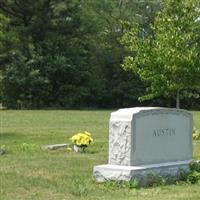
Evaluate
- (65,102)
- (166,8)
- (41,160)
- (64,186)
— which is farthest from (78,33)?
(64,186)

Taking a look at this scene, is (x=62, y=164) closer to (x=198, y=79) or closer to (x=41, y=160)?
(x=41, y=160)

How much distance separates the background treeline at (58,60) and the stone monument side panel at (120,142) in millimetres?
36613

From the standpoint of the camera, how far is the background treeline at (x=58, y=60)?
47469 mm

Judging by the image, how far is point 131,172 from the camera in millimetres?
9672

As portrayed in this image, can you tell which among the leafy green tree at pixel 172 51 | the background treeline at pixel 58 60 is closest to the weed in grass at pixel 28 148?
the leafy green tree at pixel 172 51

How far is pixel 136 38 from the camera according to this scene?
22.9 m

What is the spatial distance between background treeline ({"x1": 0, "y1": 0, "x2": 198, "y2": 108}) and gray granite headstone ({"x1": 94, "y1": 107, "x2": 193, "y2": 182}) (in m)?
36.2

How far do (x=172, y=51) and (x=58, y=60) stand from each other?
88.4 feet

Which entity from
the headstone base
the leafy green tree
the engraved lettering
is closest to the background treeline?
the leafy green tree

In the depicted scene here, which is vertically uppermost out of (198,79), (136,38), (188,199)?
(136,38)

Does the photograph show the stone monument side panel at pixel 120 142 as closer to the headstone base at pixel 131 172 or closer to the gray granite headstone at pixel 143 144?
the gray granite headstone at pixel 143 144

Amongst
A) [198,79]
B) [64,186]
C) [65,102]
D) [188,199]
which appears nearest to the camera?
[188,199]

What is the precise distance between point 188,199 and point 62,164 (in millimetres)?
4040

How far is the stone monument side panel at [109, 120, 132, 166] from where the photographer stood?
32.5 feet
